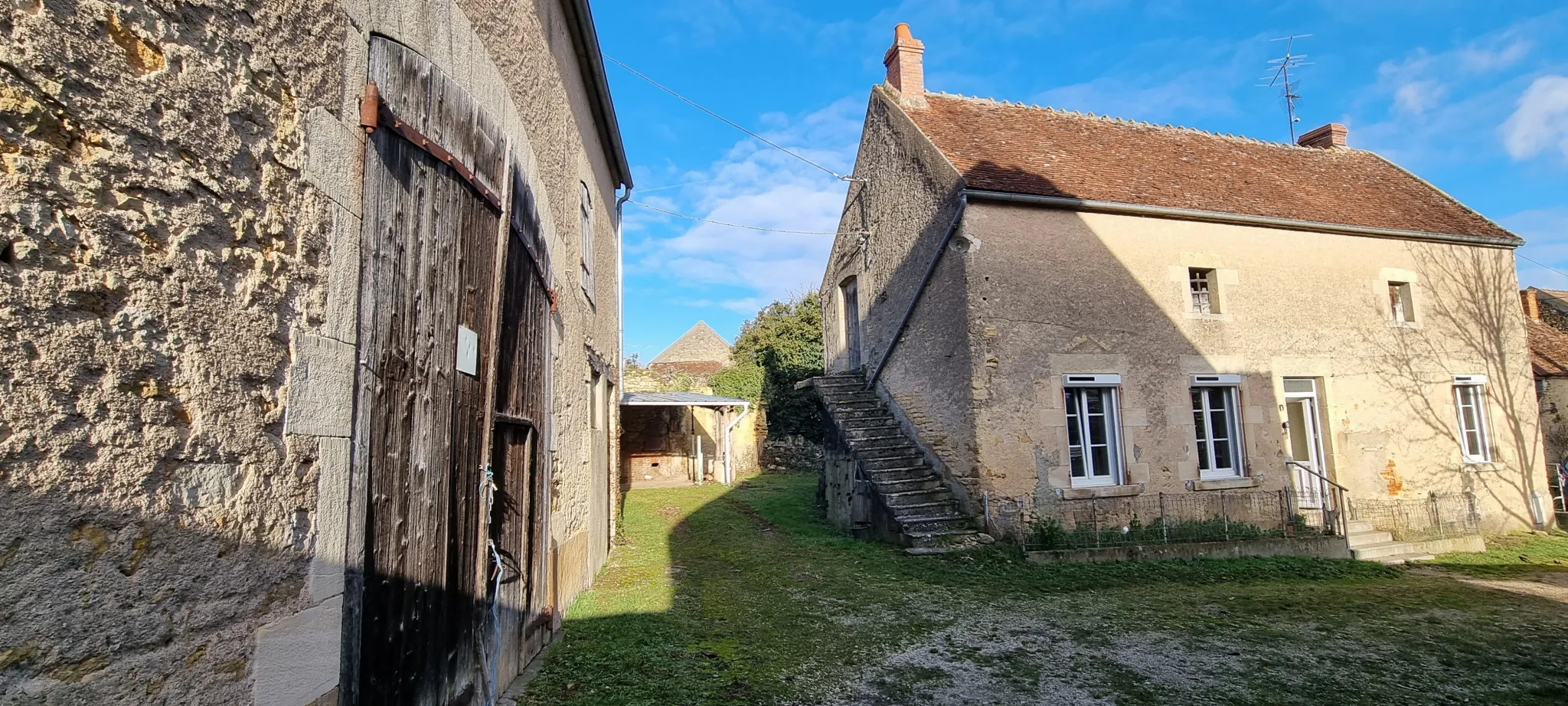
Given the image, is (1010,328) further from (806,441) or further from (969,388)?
(806,441)

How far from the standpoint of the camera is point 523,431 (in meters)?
4.43

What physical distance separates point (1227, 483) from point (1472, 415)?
18.5 feet

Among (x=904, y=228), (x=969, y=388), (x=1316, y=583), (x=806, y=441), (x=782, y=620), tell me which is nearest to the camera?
(x=782, y=620)

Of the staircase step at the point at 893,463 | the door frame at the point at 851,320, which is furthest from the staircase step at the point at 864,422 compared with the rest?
the door frame at the point at 851,320

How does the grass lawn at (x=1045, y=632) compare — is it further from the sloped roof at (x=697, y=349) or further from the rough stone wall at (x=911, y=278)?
the sloped roof at (x=697, y=349)

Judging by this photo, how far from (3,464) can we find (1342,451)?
1371 cm

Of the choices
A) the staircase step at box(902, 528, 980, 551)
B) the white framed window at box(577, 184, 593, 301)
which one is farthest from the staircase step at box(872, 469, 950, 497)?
the white framed window at box(577, 184, 593, 301)

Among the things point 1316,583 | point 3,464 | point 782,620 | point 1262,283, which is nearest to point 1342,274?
point 1262,283

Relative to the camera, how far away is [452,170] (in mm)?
3094

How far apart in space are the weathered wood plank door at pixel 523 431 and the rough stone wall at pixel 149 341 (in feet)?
5.81

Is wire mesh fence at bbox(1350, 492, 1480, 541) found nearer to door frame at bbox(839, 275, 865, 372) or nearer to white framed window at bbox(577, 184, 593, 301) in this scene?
door frame at bbox(839, 275, 865, 372)

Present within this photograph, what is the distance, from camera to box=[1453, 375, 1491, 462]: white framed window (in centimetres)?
1184

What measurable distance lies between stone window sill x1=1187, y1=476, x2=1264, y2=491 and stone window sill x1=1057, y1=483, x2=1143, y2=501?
86 centimetres

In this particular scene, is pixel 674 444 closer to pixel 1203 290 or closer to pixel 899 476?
pixel 899 476
